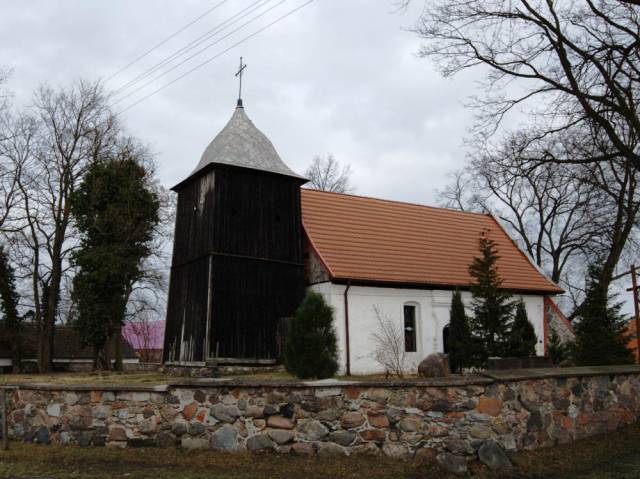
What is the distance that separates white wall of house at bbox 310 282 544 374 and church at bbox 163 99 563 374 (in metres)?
0.04

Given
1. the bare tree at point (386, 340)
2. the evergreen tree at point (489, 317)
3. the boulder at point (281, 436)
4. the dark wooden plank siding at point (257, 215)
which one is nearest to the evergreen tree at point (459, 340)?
the evergreen tree at point (489, 317)

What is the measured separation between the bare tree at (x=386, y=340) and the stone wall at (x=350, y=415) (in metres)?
10.6

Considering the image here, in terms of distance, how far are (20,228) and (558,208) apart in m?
28.2

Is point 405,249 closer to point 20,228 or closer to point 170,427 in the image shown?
point 170,427

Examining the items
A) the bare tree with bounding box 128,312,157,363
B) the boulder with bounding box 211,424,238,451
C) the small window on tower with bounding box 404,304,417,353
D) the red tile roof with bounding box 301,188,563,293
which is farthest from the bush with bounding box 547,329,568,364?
the bare tree with bounding box 128,312,157,363

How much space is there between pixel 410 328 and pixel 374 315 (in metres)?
2.09

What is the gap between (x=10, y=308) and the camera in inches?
1368

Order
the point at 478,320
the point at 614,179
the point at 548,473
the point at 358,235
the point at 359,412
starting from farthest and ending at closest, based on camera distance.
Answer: the point at 614,179
the point at 358,235
the point at 478,320
the point at 359,412
the point at 548,473

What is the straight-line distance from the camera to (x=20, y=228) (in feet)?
96.5

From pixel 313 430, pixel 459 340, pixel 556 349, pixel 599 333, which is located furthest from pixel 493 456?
pixel 556 349

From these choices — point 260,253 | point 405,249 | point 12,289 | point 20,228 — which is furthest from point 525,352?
point 12,289

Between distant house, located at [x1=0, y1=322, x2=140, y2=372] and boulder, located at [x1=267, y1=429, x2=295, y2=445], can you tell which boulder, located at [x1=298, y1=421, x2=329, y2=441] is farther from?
distant house, located at [x1=0, y1=322, x2=140, y2=372]

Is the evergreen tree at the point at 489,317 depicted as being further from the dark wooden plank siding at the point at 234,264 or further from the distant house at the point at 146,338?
the distant house at the point at 146,338

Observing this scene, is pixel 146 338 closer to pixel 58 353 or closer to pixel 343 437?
pixel 58 353
